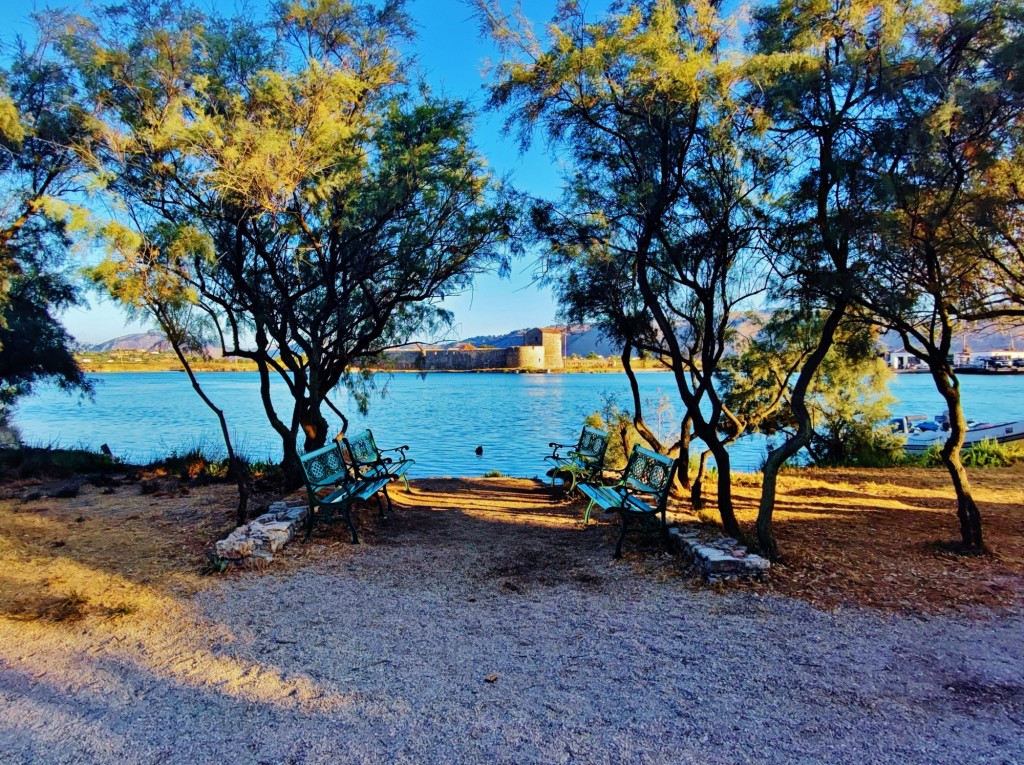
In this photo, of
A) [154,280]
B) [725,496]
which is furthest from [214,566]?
[725,496]

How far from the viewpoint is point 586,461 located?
27.9 ft

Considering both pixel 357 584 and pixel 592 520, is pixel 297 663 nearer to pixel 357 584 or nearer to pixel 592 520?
pixel 357 584

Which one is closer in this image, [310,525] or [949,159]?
Result: [949,159]

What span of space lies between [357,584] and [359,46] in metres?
6.27

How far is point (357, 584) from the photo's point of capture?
4.68m

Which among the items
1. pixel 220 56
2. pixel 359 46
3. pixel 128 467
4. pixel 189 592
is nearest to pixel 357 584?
pixel 189 592

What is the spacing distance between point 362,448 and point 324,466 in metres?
1.31

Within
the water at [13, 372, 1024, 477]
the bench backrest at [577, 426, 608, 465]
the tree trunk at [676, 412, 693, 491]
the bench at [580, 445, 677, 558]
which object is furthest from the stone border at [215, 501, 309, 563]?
the water at [13, 372, 1024, 477]

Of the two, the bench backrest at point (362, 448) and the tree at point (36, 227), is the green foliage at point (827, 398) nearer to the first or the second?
the bench backrest at point (362, 448)

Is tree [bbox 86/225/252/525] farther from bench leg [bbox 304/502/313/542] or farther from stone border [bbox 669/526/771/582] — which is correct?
stone border [bbox 669/526/771/582]

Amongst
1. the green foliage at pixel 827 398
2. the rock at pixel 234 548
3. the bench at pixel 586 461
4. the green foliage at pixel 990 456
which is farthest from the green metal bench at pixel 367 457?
the green foliage at pixel 990 456

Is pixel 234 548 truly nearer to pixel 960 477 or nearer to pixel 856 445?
pixel 960 477

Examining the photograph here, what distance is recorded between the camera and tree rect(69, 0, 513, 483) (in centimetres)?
592

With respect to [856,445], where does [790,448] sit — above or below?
above
